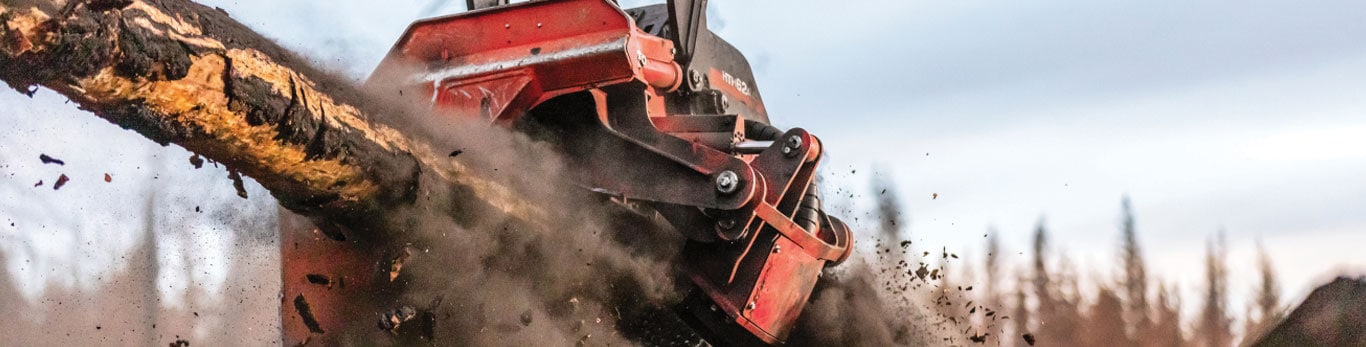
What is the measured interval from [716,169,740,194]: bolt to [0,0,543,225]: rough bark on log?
0.86 m

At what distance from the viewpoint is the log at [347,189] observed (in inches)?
111

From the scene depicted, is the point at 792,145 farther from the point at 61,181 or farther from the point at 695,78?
the point at 61,181

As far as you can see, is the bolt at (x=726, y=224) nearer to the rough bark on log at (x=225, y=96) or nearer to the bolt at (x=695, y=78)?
the rough bark on log at (x=225, y=96)

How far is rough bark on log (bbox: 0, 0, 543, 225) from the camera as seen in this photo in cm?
272

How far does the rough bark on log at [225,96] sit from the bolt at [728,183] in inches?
33.8

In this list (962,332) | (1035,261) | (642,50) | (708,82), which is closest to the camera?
(642,50)

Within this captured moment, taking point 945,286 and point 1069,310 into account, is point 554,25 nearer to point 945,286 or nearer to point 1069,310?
point 945,286

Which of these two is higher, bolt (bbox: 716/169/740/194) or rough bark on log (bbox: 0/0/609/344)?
rough bark on log (bbox: 0/0/609/344)

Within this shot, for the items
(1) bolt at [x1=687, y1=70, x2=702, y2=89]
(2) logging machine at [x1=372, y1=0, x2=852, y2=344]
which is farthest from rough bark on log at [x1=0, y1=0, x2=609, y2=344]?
(1) bolt at [x1=687, y1=70, x2=702, y2=89]

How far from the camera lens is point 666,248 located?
4.68 meters

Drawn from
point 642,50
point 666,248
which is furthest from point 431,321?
point 642,50

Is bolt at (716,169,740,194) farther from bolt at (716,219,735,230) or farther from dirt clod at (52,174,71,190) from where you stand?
dirt clod at (52,174,71,190)

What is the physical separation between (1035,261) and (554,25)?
60.8 ft

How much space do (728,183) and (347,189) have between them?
4.73 feet
